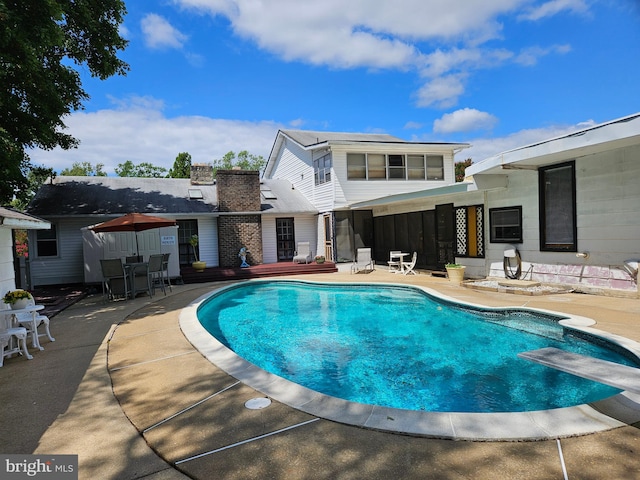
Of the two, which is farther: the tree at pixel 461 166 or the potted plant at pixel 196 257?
the tree at pixel 461 166

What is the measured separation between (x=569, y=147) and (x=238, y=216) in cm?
1216

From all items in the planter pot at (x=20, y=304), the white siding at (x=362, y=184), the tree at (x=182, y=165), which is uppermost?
the tree at (x=182, y=165)

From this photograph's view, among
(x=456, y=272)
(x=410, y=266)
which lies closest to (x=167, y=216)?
(x=410, y=266)

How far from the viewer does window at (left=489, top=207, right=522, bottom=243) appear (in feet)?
32.1

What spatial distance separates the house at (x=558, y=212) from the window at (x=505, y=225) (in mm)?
28

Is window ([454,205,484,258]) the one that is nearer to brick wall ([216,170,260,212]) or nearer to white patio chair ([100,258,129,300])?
brick wall ([216,170,260,212])

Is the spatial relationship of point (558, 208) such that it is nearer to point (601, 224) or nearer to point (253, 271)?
point (601, 224)

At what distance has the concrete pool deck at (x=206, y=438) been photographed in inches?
88.4

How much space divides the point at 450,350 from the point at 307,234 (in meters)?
12.1

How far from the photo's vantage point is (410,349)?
19.6 feet

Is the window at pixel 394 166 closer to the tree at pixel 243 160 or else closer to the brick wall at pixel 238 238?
the brick wall at pixel 238 238

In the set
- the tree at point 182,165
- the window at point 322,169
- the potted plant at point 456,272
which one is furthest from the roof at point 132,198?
the tree at point 182,165

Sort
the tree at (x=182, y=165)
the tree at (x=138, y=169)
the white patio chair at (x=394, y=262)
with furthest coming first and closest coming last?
the tree at (x=138, y=169), the tree at (x=182, y=165), the white patio chair at (x=394, y=262)

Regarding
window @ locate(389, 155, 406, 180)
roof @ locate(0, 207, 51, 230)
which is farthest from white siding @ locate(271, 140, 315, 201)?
roof @ locate(0, 207, 51, 230)
